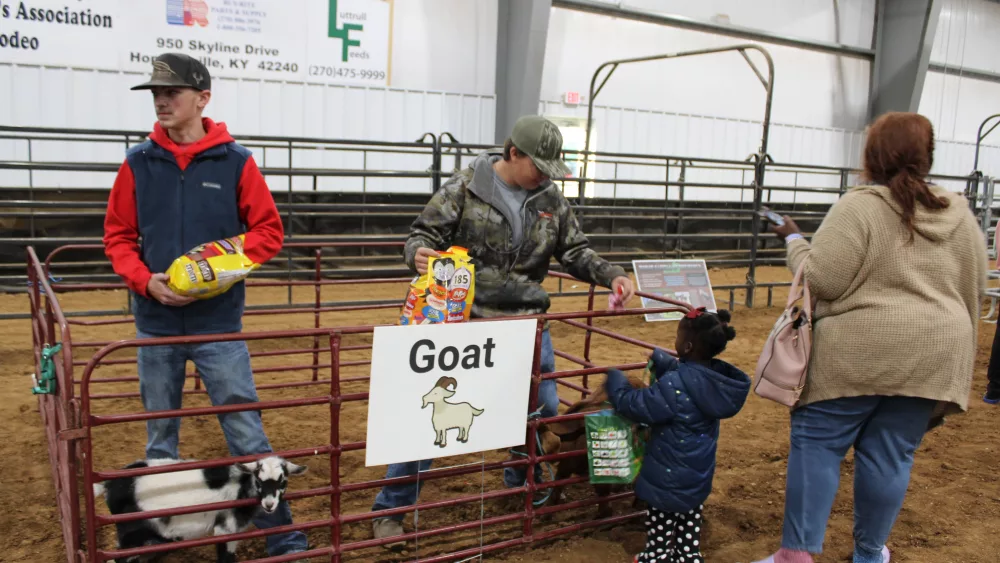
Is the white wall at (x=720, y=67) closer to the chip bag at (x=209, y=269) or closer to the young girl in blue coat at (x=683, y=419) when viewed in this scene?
the young girl in blue coat at (x=683, y=419)

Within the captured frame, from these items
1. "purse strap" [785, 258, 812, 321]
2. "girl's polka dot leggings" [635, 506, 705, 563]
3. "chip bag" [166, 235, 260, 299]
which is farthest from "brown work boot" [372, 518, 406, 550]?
"purse strap" [785, 258, 812, 321]

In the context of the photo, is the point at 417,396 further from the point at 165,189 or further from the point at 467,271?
the point at 165,189

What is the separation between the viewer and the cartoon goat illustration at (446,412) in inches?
106

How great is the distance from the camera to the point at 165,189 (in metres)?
2.62

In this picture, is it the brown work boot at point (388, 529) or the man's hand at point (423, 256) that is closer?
the man's hand at point (423, 256)

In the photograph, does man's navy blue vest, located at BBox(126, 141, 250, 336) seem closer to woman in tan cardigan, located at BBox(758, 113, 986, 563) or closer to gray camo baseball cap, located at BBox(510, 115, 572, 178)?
gray camo baseball cap, located at BBox(510, 115, 572, 178)

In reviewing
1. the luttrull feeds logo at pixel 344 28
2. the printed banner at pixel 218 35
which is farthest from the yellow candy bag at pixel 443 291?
the luttrull feeds logo at pixel 344 28

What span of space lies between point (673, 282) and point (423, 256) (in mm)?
5728

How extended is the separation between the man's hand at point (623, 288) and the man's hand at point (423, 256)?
0.78m

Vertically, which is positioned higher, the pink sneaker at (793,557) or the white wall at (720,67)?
the white wall at (720,67)

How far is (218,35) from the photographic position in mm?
9344

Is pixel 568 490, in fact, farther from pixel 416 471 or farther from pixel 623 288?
pixel 623 288

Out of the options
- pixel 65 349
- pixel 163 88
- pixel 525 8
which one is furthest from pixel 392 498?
pixel 525 8

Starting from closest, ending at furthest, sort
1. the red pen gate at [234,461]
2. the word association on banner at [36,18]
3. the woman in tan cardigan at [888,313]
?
the red pen gate at [234,461] → the woman in tan cardigan at [888,313] → the word association on banner at [36,18]
